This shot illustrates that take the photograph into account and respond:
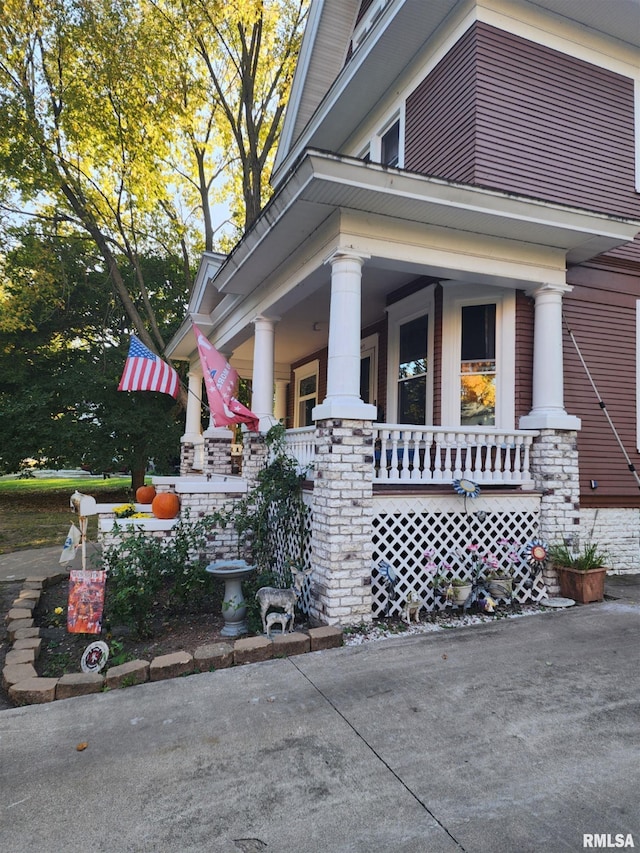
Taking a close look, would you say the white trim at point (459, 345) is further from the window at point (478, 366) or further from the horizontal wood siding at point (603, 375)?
the horizontal wood siding at point (603, 375)

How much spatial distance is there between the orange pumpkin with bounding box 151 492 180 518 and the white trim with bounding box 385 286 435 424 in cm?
339

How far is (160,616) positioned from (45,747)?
2.44m

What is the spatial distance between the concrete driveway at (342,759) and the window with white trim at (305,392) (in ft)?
28.0

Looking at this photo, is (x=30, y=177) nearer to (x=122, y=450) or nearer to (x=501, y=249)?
(x=122, y=450)

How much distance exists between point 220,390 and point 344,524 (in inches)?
126

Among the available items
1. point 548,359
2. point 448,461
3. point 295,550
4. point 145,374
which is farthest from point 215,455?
point 548,359

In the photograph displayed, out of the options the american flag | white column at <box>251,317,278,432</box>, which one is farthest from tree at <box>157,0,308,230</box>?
the american flag

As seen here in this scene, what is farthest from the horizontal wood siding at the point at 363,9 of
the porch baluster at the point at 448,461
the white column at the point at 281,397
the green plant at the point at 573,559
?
the green plant at the point at 573,559

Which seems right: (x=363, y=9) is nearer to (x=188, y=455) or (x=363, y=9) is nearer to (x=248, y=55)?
(x=248, y=55)

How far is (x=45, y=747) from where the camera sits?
8.91 ft

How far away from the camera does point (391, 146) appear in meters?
8.27

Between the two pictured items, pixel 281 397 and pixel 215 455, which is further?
pixel 281 397

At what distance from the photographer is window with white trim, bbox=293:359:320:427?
12.0 m

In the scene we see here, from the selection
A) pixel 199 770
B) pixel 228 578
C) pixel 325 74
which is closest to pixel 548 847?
pixel 199 770
